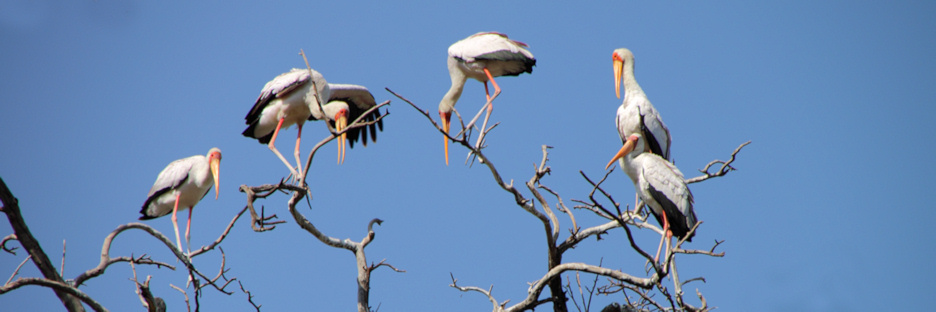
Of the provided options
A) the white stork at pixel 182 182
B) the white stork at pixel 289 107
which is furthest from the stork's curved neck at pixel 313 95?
the white stork at pixel 182 182

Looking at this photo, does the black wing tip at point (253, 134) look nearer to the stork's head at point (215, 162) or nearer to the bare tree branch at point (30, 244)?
the stork's head at point (215, 162)

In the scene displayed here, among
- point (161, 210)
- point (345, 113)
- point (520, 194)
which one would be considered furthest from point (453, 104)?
point (520, 194)

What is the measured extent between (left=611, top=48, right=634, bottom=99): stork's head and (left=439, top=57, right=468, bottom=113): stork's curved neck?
79.4 inches

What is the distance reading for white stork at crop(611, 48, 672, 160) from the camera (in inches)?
328

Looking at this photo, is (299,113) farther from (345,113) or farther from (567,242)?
(567,242)

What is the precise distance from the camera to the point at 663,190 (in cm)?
734

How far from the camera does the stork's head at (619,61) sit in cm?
900

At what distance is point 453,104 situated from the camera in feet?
35.2

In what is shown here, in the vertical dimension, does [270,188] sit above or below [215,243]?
above

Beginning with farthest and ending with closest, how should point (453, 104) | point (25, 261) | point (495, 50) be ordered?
point (453, 104)
point (495, 50)
point (25, 261)

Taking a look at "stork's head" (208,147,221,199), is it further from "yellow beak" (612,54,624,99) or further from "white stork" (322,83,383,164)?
"yellow beak" (612,54,624,99)

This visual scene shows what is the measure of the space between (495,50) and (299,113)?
230 cm

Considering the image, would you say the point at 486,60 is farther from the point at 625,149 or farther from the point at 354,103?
the point at 625,149

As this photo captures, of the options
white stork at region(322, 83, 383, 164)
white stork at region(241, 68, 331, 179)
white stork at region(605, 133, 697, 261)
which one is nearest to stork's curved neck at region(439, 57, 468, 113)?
white stork at region(322, 83, 383, 164)
